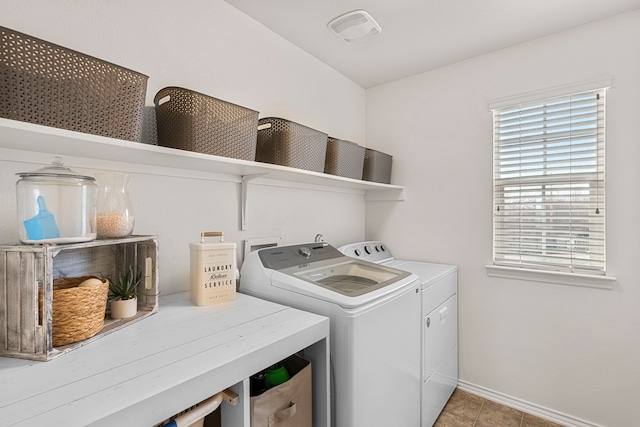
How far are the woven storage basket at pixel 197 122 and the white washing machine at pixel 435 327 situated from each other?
1.21 m

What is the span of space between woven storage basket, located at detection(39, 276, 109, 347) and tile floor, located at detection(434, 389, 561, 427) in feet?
6.60

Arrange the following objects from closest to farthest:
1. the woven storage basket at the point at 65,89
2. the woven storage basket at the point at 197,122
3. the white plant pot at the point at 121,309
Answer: the woven storage basket at the point at 65,89
the white plant pot at the point at 121,309
the woven storage basket at the point at 197,122

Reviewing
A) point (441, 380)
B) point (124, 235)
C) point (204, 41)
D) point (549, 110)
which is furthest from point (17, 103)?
point (549, 110)

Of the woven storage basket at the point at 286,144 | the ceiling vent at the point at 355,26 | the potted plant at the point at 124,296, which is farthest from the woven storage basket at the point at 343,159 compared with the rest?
the potted plant at the point at 124,296

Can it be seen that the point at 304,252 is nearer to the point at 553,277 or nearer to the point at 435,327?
the point at 435,327

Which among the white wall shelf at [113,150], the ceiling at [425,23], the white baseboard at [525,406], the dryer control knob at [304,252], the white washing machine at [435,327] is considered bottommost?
the white baseboard at [525,406]

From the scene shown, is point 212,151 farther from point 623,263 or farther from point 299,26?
point 623,263

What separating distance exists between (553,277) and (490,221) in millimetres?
503

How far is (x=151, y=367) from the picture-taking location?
788mm

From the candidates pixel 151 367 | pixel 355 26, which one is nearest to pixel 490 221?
pixel 355 26

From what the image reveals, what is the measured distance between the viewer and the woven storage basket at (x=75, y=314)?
35.1 inches

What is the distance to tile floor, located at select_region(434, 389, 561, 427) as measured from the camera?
1.93m

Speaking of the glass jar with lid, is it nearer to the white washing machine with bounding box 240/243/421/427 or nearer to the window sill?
the white washing machine with bounding box 240/243/421/427

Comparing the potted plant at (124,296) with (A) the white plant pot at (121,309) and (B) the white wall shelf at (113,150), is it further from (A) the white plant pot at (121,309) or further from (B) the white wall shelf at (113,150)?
(B) the white wall shelf at (113,150)
